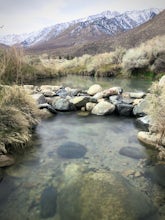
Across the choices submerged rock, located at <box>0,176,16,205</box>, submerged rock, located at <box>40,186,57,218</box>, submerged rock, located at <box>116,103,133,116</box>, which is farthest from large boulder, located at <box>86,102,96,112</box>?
submerged rock, located at <box>40,186,57,218</box>

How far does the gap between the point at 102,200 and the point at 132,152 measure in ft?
7.54

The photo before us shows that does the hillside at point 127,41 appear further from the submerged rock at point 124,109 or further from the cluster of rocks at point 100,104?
the submerged rock at point 124,109

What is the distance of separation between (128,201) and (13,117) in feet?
12.5

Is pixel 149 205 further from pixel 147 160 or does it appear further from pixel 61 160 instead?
pixel 61 160

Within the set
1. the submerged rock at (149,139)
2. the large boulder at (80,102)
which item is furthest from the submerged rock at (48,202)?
the large boulder at (80,102)

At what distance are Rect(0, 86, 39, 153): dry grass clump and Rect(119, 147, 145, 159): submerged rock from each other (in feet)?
8.71

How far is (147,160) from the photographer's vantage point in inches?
218

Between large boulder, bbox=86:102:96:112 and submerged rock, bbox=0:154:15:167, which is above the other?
large boulder, bbox=86:102:96:112

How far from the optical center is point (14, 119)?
20.4 feet

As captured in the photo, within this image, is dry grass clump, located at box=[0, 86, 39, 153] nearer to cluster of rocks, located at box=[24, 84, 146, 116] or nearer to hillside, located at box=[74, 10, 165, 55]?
cluster of rocks, located at box=[24, 84, 146, 116]

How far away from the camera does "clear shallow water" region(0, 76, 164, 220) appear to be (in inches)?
157

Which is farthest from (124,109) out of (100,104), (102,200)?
(102,200)

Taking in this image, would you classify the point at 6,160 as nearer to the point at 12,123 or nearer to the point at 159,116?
the point at 12,123

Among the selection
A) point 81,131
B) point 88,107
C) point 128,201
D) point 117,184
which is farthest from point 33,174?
point 88,107
